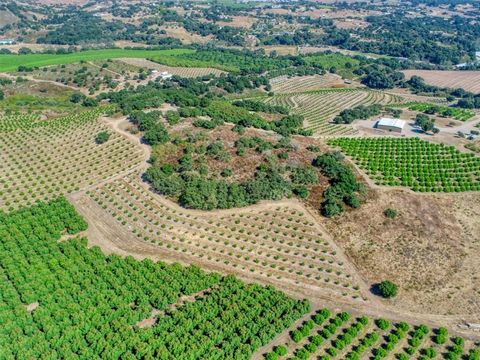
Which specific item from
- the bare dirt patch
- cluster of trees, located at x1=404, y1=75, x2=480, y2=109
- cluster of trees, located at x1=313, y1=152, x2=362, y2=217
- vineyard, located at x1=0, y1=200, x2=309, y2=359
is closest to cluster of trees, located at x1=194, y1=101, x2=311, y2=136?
cluster of trees, located at x1=313, y1=152, x2=362, y2=217

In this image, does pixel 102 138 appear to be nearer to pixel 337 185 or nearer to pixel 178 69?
pixel 337 185

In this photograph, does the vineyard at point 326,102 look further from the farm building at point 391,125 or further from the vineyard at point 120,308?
the vineyard at point 120,308

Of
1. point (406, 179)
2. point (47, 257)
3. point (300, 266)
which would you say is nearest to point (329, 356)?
point (300, 266)

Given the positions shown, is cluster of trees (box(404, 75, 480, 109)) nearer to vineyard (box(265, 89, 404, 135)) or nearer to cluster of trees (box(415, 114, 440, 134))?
vineyard (box(265, 89, 404, 135))

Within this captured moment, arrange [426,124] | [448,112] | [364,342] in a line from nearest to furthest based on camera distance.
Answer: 1. [364,342]
2. [426,124]
3. [448,112]

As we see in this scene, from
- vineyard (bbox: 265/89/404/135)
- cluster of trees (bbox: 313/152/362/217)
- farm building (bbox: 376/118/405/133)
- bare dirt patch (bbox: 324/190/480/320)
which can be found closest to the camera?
bare dirt patch (bbox: 324/190/480/320)

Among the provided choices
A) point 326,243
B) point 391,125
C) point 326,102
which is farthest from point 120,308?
point 326,102

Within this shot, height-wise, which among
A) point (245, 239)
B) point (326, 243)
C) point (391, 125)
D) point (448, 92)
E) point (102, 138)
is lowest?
point (448, 92)
